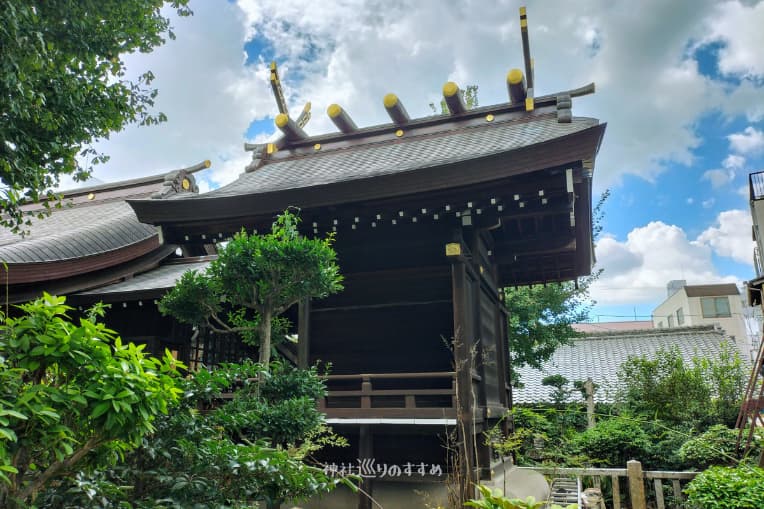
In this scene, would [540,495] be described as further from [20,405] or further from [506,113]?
[20,405]

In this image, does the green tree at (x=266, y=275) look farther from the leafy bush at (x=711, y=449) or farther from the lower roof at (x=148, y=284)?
the leafy bush at (x=711, y=449)

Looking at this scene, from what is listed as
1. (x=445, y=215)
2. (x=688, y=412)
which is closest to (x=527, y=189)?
(x=445, y=215)

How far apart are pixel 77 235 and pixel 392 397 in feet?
22.8

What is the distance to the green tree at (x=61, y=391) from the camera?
7.18 feet

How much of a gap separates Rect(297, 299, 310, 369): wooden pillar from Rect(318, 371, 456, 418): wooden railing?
0.49 metres

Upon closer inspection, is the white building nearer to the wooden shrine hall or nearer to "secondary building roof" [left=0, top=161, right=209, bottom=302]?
the wooden shrine hall

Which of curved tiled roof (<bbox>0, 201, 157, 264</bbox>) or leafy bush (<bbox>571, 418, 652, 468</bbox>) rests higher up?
curved tiled roof (<bbox>0, 201, 157, 264</bbox>)

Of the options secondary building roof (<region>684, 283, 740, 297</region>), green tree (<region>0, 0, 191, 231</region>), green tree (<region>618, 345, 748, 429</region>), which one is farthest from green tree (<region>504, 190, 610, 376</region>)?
secondary building roof (<region>684, 283, 740, 297</region>)

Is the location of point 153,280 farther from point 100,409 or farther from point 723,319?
point 723,319

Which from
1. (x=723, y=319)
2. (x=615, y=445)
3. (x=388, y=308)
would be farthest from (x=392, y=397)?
(x=723, y=319)

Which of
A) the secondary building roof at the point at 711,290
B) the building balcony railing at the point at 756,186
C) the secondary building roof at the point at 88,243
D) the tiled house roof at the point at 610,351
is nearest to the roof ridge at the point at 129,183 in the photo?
the secondary building roof at the point at 88,243

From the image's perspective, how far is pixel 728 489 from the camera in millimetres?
6070

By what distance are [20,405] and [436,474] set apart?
4779 millimetres

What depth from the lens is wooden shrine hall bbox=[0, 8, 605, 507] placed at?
5809 millimetres
